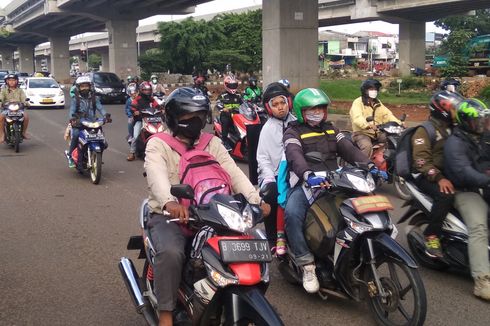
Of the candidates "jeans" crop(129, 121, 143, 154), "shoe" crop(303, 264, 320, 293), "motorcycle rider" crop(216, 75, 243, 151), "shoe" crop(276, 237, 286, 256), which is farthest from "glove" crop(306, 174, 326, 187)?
"jeans" crop(129, 121, 143, 154)

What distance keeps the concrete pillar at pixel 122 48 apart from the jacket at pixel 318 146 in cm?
4106

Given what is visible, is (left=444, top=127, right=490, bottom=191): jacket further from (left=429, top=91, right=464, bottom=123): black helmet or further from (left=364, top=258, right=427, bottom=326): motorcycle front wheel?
(left=364, top=258, right=427, bottom=326): motorcycle front wheel

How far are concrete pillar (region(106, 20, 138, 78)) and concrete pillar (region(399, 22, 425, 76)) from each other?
896 inches

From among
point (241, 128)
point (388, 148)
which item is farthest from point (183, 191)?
point (241, 128)

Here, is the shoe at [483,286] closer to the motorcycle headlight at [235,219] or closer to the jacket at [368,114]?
the motorcycle headlight at [235,219]

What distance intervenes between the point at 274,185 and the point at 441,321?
1.73 m

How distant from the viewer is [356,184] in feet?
13.8

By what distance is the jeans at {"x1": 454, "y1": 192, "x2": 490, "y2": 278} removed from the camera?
4.71m

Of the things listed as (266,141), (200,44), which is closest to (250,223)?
(266,141)

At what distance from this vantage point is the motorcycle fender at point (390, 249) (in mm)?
3916

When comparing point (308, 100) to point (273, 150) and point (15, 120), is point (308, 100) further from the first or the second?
point (15, 120)

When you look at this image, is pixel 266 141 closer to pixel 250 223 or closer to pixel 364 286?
pixel 364 286

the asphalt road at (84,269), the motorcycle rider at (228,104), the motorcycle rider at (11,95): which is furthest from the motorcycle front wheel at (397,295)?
the motorcycle rider at (11,95)

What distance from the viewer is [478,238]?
474 cm
